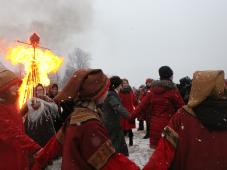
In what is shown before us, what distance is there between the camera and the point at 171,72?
7.61 meters

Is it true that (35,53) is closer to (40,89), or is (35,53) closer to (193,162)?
(40,89)

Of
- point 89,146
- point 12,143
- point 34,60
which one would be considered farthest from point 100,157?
point 34,60

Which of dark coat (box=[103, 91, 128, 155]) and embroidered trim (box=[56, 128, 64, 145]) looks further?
dark coat (box=[103, 91, 128, 155])

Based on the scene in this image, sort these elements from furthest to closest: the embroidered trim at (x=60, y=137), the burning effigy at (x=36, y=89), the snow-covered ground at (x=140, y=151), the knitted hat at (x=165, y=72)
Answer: the snow-covered ground at (x=140, y=151)
the burning effigy at (x=36, y=89)
the knitted hat at (x=165, y=72)
the embroidered trim at (x=60, y=137)

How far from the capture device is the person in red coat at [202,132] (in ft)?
14.1

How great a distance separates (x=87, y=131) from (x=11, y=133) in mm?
1250

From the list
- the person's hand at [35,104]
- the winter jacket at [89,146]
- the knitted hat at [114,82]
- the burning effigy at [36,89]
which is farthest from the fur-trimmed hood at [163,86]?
the winter jacket at [89,146]

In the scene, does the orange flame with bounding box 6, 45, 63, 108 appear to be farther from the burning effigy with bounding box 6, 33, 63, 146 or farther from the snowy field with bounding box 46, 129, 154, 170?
the snowy field with bounding box 46, 129, 154, 170

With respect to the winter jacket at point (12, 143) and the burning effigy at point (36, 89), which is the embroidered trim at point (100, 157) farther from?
the burning effigy at point (36, 89)

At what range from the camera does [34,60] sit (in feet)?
41.6

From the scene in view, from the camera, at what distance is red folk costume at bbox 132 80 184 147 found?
7617mm

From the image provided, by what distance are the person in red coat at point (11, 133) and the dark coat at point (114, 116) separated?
11.1 feet

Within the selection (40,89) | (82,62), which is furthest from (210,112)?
(82,62)

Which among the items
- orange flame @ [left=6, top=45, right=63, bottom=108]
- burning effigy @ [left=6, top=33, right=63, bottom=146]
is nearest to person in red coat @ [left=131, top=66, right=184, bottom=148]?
burning effigy @ [left=6, top=33, right=63, bottom=146]
